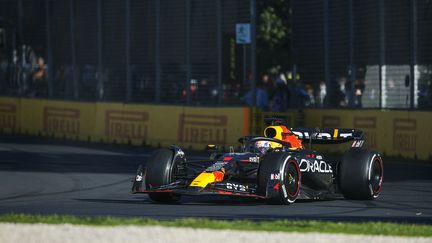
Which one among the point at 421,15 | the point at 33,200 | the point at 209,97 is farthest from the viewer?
the point at 209,97

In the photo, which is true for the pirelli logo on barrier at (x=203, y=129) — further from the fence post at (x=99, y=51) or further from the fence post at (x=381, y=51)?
the fence post at (x=381, y=51)

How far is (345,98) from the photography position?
2830 cm

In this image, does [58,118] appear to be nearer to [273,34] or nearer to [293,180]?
[293,180]

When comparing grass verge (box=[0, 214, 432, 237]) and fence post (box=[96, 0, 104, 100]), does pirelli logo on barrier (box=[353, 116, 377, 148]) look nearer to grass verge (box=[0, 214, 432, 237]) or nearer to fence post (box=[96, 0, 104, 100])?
fence post (box=[96, 0, 104, 100])

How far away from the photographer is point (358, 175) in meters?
16.4

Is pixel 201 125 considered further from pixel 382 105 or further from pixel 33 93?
pixel 33 93

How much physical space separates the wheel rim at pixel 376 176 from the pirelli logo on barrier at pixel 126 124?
14.6 m

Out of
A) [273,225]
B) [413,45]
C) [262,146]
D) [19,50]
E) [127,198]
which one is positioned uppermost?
[19,50]

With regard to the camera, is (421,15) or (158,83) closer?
(421,15)

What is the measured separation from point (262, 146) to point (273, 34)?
4532cm

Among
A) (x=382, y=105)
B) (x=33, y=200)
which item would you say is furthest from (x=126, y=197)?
(x=382, y=105)

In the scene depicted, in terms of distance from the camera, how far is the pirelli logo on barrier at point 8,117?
3575 cm

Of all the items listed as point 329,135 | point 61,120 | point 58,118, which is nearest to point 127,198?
point 329,135

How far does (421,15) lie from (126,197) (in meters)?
11.2
